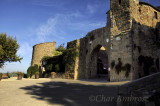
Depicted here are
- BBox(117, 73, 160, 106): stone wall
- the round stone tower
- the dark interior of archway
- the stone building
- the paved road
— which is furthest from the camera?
the round stone tower

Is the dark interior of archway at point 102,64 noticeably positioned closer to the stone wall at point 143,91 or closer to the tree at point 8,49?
the tree at point 8,49

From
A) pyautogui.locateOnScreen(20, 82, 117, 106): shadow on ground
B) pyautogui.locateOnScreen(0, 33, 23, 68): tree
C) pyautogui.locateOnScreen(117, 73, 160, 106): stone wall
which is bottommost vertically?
pyautogui.locateOnScreen(20, 82, 117, 106): shadow on ground

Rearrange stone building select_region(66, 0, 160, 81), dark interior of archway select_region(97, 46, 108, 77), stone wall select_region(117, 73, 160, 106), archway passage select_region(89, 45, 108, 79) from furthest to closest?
dark interior of archway select_region(97, 46, 108, 77)
archway passage select_region(89, 45, 108, 79)
stone building select_region(66, 0, 160, 81)
stone wall select_region(117, 73, 160, 106)

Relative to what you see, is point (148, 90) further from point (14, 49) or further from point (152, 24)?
point (14, 49)

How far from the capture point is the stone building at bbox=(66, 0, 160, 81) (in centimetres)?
1147

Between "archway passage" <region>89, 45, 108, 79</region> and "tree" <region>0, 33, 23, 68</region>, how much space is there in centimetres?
1117

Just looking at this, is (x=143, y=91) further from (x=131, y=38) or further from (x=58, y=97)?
(x=131, y=38)

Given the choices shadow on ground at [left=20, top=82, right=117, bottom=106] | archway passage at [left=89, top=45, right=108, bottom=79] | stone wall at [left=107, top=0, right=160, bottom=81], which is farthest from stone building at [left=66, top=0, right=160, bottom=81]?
shadow on ground at [left=20, top=82, right=117, bottom=106]

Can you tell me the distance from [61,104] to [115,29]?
10.5m

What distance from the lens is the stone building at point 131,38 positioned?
11469 millimetres

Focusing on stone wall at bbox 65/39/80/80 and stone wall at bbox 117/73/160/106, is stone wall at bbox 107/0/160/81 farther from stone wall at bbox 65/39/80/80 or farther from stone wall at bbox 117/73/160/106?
stone wall at bbox 117/73/160/106

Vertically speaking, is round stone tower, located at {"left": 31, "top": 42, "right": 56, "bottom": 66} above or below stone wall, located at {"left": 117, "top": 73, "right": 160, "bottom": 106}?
above

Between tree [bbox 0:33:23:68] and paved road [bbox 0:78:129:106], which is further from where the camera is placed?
tree [bbox 0:33:23:68]

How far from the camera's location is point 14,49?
18375 millimetres
